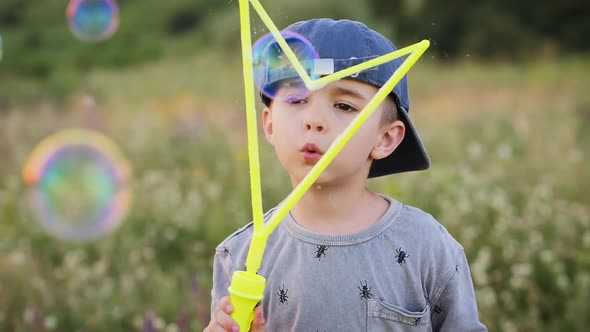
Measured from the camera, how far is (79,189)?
14.5 feet

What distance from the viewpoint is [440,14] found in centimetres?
1493

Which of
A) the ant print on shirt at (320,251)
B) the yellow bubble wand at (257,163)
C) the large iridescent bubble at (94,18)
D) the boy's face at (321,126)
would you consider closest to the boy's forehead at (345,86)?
the boy's face at (321,126)

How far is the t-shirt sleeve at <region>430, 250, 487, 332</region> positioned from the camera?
67.9 inches

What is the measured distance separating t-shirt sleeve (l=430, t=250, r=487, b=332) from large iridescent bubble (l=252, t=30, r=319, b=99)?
1.80 ft

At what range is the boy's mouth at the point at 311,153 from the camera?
1568 mm

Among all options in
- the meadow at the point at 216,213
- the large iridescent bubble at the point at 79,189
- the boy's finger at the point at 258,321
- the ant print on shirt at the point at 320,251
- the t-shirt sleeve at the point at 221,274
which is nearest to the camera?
the boy's finger at the point at 258,321

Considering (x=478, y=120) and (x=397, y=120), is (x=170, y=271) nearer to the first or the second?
(x=397, y=120)

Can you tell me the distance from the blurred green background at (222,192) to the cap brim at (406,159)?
0.74ft

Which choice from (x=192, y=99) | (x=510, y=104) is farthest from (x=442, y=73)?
(x=192, y=99)

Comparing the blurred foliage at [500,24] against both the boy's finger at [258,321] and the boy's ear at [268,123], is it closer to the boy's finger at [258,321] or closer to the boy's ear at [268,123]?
the boy's ear at [268,123]

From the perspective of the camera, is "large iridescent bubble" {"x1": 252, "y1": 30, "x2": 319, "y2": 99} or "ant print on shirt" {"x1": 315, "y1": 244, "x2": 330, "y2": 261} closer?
"large iridescent bubble" {"x1": 252, "y1": 30, "x2": 319, "y2": 99}

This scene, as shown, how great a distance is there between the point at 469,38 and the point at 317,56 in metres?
13.3

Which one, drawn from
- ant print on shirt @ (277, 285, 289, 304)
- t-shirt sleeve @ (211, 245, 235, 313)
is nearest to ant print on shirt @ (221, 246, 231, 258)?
t-shirt sleeve @ (211, 245, 235, 313)

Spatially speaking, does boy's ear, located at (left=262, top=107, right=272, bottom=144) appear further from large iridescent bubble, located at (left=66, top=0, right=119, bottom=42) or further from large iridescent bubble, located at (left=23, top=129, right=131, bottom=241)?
large iridescent bubble, located at (left=23, top=129, right=131, bottom=241)
